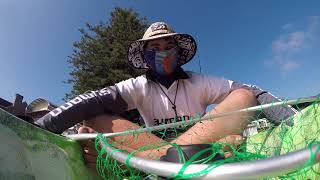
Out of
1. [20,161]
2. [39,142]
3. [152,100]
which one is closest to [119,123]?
[152,100]

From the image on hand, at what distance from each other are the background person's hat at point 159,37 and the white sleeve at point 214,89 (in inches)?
14.9

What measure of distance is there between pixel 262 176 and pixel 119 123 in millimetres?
1472

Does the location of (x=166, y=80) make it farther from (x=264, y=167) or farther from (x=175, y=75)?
(x=264, y=167)

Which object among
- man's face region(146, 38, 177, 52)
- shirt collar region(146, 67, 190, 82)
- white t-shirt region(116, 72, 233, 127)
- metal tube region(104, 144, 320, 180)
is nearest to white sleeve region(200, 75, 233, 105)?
white t-shirt region(116, 72, 233, 127)

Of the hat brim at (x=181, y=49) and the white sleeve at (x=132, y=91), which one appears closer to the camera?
the white sleeve at (x=132, y=91)

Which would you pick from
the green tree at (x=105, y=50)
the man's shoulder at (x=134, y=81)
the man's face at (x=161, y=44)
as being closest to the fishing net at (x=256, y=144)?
the man's shoulder at (x=134, y=81)

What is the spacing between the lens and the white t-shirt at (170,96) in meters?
2.56

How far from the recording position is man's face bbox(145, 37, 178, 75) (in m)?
2.79

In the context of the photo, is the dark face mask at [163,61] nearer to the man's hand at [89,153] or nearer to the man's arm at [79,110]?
the man's arm at [79,110]

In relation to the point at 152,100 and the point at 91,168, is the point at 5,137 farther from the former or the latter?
the point at 152,100

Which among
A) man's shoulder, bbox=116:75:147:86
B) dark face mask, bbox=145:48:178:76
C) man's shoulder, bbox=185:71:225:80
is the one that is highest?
dark face mask, bbox=145:48:178:76

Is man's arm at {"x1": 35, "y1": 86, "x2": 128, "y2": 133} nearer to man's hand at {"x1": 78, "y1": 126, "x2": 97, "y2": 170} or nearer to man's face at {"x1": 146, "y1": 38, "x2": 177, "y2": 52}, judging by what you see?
man's hand at {"x1": 78, "y1": 126, "x2": 97, "y2": 170}

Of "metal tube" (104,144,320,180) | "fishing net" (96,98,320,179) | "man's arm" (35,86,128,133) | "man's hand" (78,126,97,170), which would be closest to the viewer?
"metal tube" (104,144,320,180)

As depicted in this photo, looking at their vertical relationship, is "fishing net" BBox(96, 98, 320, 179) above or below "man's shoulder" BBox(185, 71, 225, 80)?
below
